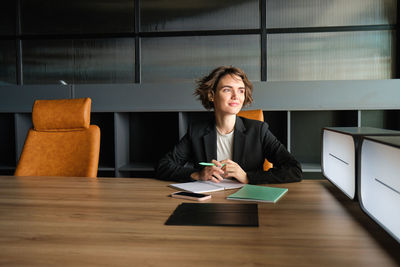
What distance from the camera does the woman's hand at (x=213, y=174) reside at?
1.35 metres

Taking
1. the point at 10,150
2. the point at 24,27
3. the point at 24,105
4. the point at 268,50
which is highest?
the point at 24,27

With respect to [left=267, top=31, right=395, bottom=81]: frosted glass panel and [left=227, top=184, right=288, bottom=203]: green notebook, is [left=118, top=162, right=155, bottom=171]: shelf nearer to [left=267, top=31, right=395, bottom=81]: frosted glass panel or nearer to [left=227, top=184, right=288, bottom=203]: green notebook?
[left=267, top=31, right=395, bottom=81]: frosted glass panel

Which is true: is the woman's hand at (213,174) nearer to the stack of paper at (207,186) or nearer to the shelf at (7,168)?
the stack of paper at (207,186)

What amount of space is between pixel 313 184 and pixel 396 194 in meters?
0.65

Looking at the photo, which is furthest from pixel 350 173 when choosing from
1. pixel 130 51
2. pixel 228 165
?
pixel 130 51

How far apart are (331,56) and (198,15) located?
4.87 ft

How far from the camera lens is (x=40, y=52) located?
3600 millimetres

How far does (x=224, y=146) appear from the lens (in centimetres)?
179

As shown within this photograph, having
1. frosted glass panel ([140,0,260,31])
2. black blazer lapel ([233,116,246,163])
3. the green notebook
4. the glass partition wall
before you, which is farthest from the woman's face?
frosted glass panel ([140,0,260,31])

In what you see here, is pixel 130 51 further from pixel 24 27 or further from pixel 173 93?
pixel 24 27

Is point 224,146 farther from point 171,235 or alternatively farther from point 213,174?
point 171,235

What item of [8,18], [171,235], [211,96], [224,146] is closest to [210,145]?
[224,146]

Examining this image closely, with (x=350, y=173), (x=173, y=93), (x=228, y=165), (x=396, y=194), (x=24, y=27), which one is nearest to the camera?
(x=396, y=194)

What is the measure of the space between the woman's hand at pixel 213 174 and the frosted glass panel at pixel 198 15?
7.81 ft
